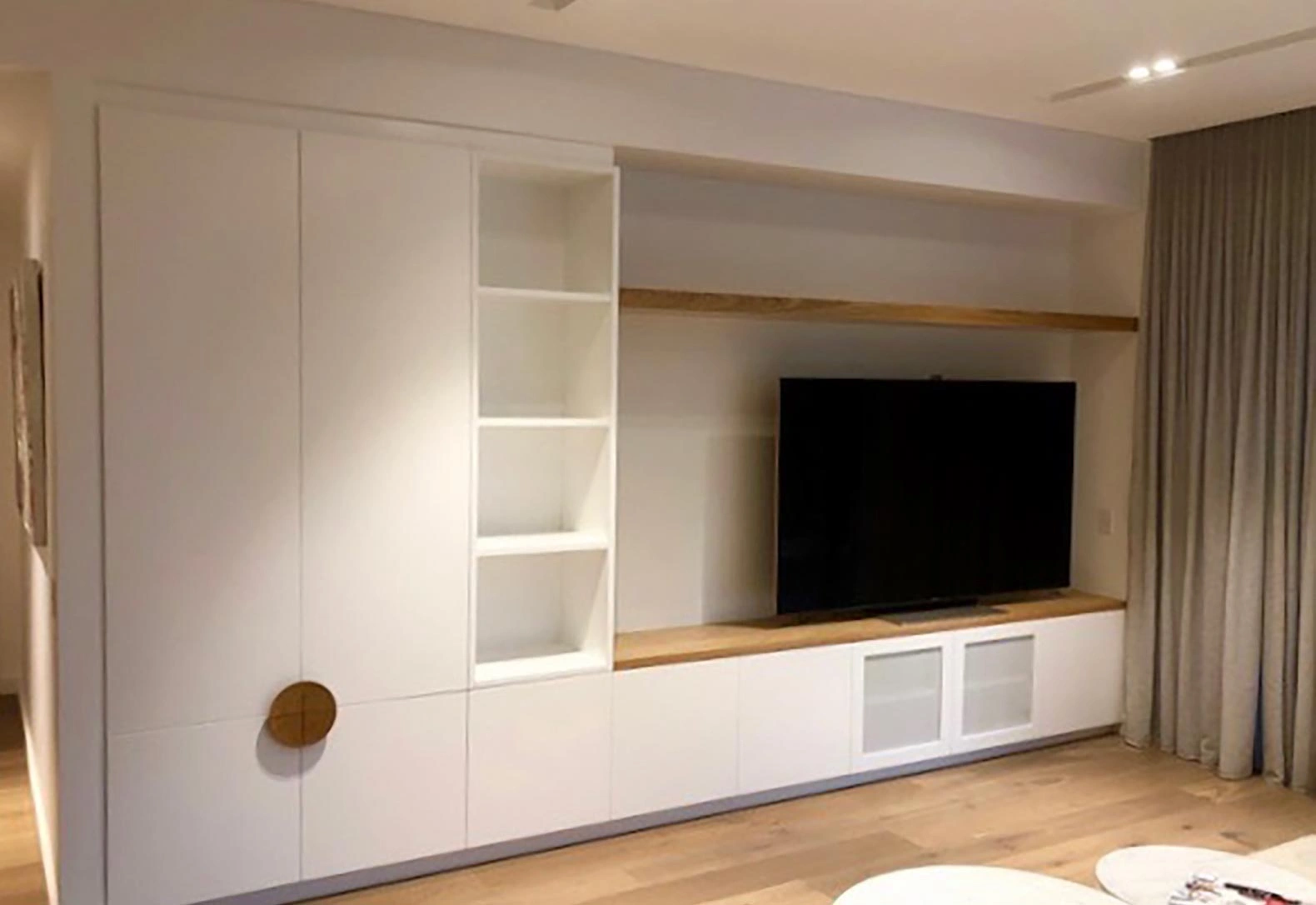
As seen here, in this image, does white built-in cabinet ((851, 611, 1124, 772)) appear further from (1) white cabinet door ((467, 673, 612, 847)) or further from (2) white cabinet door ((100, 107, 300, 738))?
(2) white cabinet door ((100, 107, 300, 738))

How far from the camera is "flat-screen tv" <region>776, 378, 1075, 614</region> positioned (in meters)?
4.35

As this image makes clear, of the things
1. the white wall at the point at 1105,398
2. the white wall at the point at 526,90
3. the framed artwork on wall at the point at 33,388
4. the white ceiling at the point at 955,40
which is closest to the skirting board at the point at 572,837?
the white wall at the point at 1105,398

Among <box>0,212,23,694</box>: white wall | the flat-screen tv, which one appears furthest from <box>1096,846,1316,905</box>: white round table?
<box>0,212,23,694</box>: white wall

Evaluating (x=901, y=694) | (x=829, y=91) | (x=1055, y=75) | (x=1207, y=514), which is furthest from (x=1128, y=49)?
(x=901, y=694)

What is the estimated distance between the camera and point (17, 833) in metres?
3.83

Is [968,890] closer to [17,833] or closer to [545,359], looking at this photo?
[545,359]

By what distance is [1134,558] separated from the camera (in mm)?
4875

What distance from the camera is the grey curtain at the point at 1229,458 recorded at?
4.31 meters

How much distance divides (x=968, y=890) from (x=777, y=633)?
1.62m

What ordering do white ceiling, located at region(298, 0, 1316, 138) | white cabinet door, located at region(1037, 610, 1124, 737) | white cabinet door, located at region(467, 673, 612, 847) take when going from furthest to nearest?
white cabinet door, located at region(1037, 610, 1124, 737) < white cabinet door, located at region(467, 673, 612, 847) < white ceiling, located at region(298, 0, 1316, 138)

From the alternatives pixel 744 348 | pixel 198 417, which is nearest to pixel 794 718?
pixel 744 348

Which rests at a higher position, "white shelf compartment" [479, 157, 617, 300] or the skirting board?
"white shelf compartment" [479, 157, 617, 300]

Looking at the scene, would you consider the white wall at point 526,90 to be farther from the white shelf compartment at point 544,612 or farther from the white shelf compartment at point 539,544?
the white shelf compartment at point 544,612

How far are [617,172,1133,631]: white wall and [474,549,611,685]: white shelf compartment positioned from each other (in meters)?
0.28
